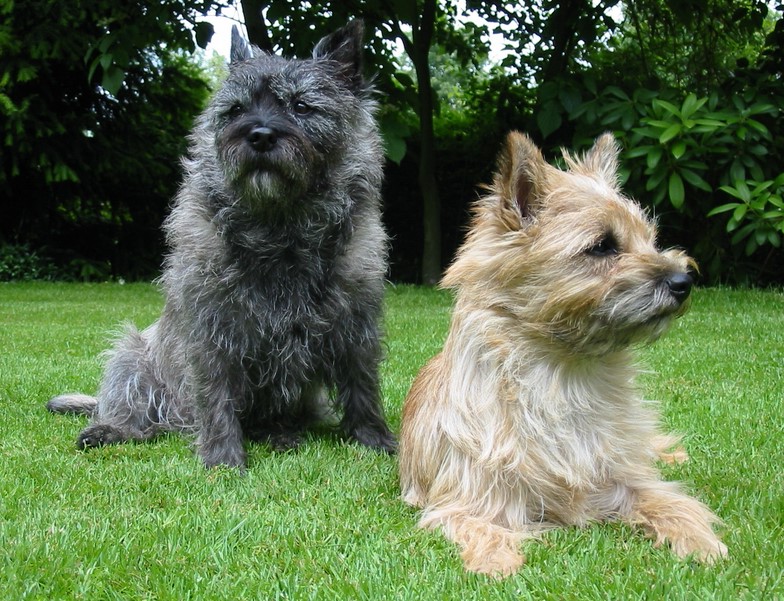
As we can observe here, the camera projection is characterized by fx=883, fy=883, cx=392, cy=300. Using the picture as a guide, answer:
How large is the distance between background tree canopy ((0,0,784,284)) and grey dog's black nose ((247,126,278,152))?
5.03 m

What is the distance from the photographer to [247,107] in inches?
159

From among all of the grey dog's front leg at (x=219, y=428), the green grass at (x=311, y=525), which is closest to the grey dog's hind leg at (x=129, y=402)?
the green grass at (x=311, y=525)

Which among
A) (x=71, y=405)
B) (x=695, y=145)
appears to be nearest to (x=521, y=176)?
(x=71, y=405)

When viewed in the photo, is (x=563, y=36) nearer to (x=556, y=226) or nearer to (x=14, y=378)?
(x=14, y=378)

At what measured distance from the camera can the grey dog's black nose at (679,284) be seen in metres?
2.75

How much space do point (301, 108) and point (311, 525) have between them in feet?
6.36

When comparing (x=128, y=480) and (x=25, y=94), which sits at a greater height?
(x=25, y=94)

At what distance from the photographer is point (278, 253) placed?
13.6ft

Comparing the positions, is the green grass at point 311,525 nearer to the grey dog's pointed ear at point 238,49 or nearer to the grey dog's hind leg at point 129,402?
the grey dog's hind leg at point 129,402

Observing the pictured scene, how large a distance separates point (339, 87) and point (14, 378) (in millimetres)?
3264

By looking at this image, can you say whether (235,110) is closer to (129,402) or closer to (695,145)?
→ (129,402)

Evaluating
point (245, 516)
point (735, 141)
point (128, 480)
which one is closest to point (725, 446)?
point (245, 516)

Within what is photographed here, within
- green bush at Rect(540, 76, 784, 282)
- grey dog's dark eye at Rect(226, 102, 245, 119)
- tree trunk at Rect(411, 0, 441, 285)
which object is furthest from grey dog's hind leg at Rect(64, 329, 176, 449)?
tree trunk at Rect(411, 0, 441, 285)

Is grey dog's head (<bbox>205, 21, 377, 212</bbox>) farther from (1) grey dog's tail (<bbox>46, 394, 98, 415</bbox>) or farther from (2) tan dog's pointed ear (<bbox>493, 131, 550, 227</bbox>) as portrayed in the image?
(1) grey dog's tail (<bbox>46, 394, 98, 415</bbox>)
